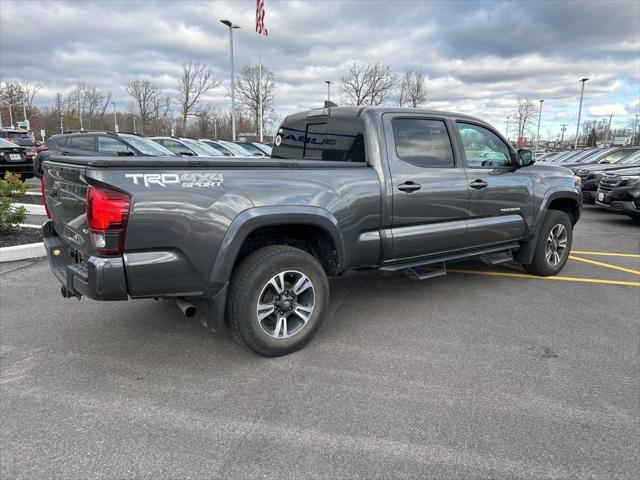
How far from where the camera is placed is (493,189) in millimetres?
4816

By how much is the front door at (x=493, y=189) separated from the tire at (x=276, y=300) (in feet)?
6.49

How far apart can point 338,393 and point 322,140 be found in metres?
2.49

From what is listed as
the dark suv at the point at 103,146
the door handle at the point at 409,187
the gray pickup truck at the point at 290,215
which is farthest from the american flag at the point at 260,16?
the door handle at the point at 409,187

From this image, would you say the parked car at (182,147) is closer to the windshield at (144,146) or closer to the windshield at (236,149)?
the windshield at (236,149)

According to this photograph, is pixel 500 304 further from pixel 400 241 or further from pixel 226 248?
pixel 226 248

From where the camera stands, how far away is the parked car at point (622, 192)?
9578 millimetres

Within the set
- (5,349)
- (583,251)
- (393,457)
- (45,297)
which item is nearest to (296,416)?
(393,457)

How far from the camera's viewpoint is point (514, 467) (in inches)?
92.0

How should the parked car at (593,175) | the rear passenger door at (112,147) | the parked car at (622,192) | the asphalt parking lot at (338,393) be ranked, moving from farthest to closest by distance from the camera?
the parked car at (593,175), the rear passenger door at (112,147), the parked car at (622,192), the asphalt parking lot at (338,393)

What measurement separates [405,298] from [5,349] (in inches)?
147

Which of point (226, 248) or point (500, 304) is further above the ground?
point (226, 248)

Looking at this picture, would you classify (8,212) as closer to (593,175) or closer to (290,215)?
(290,215)

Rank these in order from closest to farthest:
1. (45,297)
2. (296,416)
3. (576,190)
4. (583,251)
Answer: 1. (296,416)
2. (45,297)
3. (576,190)
4. (583,251)

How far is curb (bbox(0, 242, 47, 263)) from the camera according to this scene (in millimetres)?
5988
